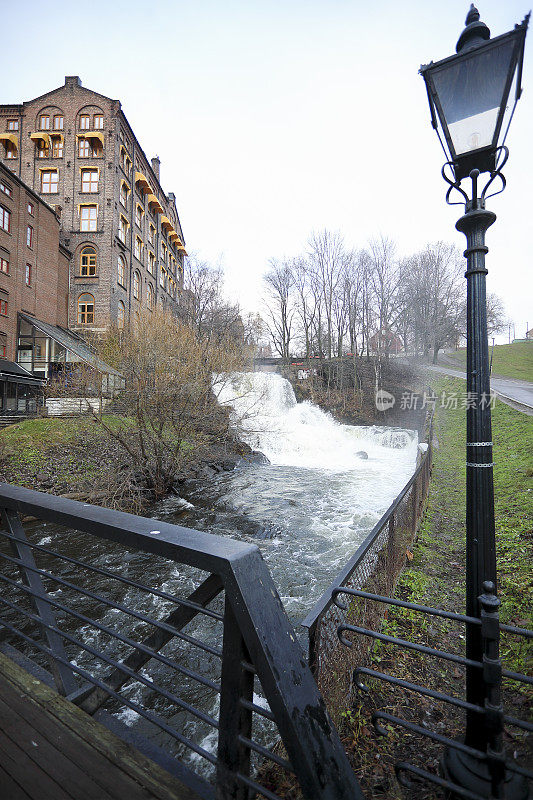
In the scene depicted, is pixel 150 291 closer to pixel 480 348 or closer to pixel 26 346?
pixel 26 346

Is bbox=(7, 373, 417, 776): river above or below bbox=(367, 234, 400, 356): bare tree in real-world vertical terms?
below

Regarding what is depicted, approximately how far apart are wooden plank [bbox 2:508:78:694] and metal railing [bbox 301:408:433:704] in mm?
1348

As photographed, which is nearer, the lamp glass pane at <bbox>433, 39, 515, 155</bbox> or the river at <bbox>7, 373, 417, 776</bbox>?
the lamp glass pane at <bbox>433, 39, 515, 155</bbox>

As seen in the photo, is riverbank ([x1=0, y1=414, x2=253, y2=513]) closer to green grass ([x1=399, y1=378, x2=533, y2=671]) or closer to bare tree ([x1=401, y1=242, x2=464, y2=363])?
green grass ([x1=399, y1=378, x2=533, y2=671])

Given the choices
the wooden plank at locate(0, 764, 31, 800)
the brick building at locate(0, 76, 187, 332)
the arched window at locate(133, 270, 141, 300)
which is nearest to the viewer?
the wooden plank at locate(0, 764, 31, 800)

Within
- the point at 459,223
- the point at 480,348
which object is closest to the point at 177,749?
the point at 480,348

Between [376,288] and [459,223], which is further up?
[376,288]

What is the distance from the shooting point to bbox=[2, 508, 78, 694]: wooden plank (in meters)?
2.16

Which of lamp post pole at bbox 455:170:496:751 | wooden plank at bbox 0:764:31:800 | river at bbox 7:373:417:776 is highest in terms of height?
lamp post pole at bbox 455:170:496:751

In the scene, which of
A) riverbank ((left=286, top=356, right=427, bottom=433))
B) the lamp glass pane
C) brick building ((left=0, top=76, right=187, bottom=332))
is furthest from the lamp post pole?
brick building ((left=0, top=76, right=187, bottom=332))

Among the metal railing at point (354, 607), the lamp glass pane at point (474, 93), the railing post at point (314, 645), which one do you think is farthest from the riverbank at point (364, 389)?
the lamp glass pane at point (474, 93)

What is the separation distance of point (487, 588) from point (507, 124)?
2456 millimetres

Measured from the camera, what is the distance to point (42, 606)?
2.33 metres

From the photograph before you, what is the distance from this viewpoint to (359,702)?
3.15 meters
